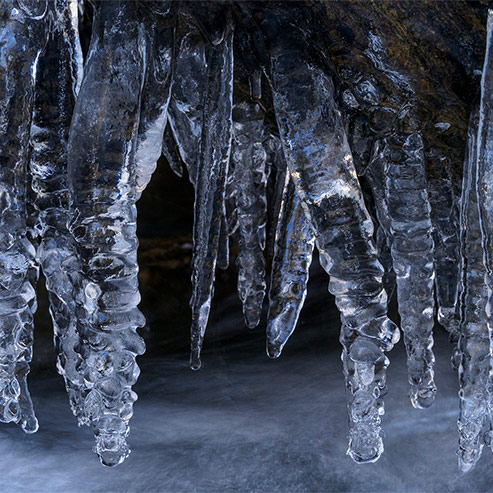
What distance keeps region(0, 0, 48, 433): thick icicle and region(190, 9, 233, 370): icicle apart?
10.1 inches

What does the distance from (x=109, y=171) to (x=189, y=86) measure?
24 cm

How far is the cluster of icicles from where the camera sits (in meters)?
0.88

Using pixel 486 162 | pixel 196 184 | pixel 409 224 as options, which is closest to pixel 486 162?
pixel 486 162

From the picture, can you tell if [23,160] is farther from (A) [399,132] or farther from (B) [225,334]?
(B) [225,334]

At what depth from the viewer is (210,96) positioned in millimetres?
920

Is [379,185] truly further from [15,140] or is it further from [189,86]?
[15,140]

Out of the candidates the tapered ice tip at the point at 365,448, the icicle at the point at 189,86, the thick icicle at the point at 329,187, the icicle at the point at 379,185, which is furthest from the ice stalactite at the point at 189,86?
the tapered ice tip at the point at 365,448

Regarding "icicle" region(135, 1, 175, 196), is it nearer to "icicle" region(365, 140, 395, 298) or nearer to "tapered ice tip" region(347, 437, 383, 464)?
"icicle" region(365, 140, 395, 298)

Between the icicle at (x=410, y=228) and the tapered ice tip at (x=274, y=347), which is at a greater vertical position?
the icicle at (x=410, y=228)

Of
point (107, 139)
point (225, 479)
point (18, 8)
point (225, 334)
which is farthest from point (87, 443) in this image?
point (18, 8)

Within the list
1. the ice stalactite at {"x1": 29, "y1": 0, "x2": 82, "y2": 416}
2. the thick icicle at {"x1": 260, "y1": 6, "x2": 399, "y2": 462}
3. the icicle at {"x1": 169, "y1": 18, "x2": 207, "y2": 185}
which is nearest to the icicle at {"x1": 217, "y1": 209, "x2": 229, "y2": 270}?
the icicle at {"x1": 169, "y1": 18, "x2": 207, "y2": 185}

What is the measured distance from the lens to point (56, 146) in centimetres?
108

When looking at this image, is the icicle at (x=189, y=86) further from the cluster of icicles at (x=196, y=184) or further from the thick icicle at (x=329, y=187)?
the thick icicle at (x=329, y=187)

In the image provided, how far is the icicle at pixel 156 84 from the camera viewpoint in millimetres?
906
